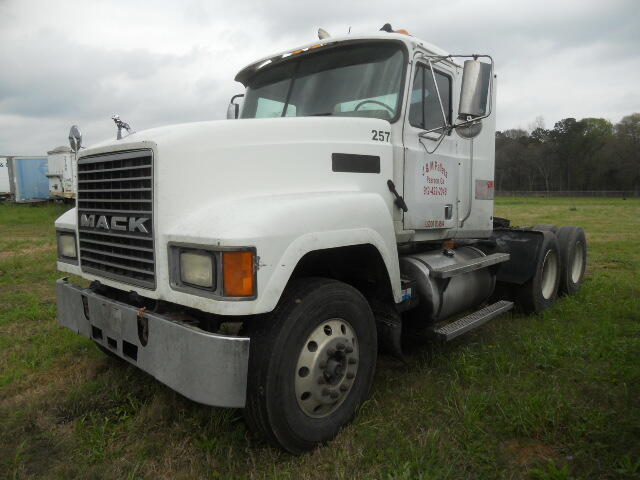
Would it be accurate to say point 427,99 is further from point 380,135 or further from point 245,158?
point 245,158

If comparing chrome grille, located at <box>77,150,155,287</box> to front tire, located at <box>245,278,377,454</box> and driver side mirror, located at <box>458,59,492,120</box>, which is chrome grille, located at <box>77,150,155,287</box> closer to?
front tire, located at <box>245,278,377,454</box>

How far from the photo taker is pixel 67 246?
362cm

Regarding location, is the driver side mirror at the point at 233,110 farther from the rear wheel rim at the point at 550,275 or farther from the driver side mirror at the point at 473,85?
the rear wheel rim at the point at 550,275

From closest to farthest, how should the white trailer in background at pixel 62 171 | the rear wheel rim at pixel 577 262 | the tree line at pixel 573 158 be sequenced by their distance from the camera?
the rear wheel rim at pixel 577 262
the white trailer in background at pixel 62 171
the tree line at pixel 573 158

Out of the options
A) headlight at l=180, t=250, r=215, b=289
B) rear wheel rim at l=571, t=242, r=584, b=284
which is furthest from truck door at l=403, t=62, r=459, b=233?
rear wheel rim at l=571, t=242, r=584, b=284

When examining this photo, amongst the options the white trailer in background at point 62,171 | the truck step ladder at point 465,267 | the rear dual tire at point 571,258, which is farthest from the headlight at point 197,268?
the white trailer in background at point 62,171

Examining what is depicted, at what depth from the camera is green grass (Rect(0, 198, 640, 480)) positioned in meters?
2.64

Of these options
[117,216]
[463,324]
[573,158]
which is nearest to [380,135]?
[463,324]

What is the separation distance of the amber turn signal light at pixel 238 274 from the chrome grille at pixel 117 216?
0.59 m

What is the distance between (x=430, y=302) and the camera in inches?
150

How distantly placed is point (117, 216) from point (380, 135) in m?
1.95

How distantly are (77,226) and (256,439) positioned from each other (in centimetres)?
199

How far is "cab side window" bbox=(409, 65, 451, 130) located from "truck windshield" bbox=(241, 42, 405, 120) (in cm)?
23

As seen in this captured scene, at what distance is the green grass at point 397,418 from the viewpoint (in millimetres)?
2637
